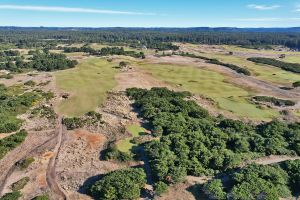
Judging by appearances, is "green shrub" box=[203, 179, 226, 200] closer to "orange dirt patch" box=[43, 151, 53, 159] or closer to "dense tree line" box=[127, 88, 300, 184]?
"dense tree line" box=[127, 88, 300, 184]

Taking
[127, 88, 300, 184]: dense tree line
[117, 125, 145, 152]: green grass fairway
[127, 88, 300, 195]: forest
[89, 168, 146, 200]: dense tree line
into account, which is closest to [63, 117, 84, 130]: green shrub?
[117, 125, 145, 152]: green grass fairway

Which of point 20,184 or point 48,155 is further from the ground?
point 48,155

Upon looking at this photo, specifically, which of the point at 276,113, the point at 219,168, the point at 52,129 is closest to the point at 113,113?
the point at 52,129

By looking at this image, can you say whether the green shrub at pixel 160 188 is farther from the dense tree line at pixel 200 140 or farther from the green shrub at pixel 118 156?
the green shrub at pixel 118 156

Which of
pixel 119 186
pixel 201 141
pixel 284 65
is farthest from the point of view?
pixel 284 65

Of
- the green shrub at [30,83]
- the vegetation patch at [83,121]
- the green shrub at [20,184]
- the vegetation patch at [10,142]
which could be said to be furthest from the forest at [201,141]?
the green shrub at [30,83]

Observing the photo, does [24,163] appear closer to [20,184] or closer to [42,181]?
[20,184]

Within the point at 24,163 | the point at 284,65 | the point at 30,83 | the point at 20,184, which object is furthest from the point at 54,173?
the point at 284,65

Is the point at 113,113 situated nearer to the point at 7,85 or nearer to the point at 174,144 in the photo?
the point at 174,144
